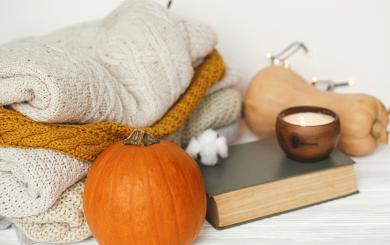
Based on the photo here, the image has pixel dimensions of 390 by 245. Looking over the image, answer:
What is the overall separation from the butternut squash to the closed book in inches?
4.0

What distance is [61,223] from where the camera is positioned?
0.67 m

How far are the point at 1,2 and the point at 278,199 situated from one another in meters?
0.64

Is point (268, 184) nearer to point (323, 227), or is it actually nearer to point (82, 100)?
point (323, 227)

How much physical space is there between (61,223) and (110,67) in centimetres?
24

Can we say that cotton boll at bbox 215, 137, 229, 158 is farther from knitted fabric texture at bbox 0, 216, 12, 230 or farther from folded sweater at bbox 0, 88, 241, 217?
knitted fabric texture at bbox 0, 216, 12, 230

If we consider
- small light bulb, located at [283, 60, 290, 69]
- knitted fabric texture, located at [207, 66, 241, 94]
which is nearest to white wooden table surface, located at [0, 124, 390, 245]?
knitted fabric texture, located at [207, 66, 241, 94]

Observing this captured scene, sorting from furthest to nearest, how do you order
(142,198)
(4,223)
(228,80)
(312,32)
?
1. (312,32)
2. (228,80)
3. (4,223)
4. (142,198)

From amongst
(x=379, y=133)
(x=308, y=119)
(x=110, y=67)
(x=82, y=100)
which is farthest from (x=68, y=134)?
(x=379, y=133)

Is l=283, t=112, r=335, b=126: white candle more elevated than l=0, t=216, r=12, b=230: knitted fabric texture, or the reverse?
l=283, t=112, r=335, b=126: white candle

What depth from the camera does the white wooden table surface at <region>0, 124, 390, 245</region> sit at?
0.67 metres

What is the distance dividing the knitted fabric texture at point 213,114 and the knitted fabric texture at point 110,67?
0.09m

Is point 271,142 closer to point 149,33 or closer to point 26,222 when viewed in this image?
point 149,33

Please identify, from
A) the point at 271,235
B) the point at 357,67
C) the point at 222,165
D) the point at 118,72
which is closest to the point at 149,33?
the point at 118,72

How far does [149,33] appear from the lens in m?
0.78
